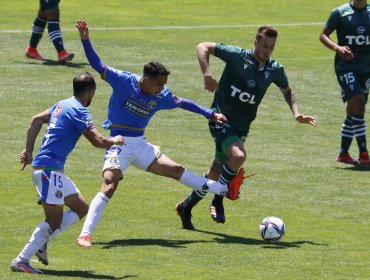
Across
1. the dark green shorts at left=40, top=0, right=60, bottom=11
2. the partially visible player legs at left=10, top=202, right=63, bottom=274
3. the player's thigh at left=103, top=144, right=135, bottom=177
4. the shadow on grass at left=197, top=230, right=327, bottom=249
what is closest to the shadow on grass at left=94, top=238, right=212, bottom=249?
the shadow on grass at left=197, top=230, right=327, bottom=249

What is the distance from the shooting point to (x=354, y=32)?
68.1 ft

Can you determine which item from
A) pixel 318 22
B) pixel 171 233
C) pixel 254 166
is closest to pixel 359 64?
pixel 254 166

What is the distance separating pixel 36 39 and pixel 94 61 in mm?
13687

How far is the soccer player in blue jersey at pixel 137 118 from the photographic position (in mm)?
14805

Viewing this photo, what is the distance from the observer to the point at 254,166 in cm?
2045

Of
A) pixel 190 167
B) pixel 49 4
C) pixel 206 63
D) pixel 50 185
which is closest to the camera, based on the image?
pixel 50 185

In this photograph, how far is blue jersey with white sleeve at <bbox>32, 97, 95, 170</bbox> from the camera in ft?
42.5

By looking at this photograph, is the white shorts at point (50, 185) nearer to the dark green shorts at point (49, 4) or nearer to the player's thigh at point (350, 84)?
the player's thigh at point (350, 84)

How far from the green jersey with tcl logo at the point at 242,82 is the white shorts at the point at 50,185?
11.7 ft

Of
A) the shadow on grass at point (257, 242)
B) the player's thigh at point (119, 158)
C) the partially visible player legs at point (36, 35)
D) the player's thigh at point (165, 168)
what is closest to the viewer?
the player's thigh at point (119, 158)

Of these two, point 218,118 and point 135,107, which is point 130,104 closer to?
point 135,107

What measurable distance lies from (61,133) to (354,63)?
29.9ft

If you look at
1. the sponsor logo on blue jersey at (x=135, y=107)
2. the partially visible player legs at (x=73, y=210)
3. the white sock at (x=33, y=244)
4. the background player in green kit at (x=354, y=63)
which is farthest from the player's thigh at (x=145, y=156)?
the background player in green kit at (x=354, y=63)

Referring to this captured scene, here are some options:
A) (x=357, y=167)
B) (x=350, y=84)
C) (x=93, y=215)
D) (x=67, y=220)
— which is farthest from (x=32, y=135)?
(x=357, y=167)
